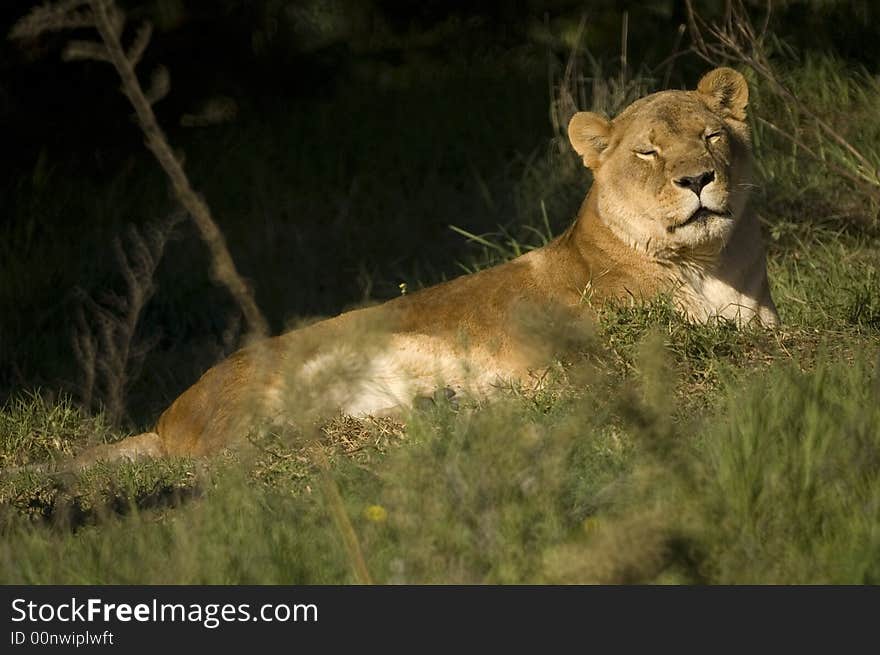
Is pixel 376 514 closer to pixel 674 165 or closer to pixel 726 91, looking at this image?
pixel 674 165

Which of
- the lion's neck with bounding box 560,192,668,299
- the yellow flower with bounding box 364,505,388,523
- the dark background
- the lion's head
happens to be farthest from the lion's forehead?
the dark background

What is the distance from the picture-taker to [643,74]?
927cm

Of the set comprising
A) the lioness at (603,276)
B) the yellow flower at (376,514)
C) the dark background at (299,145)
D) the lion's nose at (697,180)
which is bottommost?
the dark background at (299,145)

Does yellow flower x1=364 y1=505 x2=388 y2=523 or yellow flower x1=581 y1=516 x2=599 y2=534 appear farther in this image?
yellow flower x1=364 y1=505 x2=388 y2=523

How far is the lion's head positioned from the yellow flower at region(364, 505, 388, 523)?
1764 millimetres

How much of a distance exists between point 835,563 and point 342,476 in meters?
1.48

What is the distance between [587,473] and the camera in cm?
396

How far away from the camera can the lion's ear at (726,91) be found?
5453 mm

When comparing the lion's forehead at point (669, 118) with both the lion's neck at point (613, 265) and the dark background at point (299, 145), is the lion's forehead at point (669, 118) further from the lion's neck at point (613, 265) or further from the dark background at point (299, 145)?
the dark background at point (299, 145)

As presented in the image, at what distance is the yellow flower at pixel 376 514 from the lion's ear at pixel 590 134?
2182 mm

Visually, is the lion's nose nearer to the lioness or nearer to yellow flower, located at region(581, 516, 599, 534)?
the lioness

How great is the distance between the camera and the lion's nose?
505cm

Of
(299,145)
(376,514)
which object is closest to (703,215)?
(376,514)

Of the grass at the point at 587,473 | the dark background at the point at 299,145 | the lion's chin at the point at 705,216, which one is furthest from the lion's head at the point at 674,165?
the dark background at the point at 299,145
